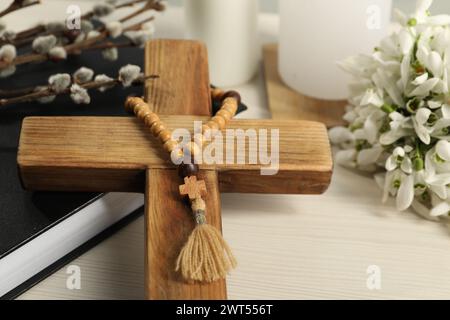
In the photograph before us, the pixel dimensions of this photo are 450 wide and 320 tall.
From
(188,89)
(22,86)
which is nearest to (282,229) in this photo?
(188,89)

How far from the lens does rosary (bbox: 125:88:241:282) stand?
52cm

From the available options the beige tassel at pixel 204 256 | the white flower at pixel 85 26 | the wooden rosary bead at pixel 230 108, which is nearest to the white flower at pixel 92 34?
the white flower at pixel 85 26

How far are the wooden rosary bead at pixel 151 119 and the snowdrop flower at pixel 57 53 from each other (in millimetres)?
156

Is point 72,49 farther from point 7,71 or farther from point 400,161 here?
point 400,161

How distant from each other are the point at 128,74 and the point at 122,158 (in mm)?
127

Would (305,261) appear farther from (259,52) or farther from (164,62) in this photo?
(259,52)

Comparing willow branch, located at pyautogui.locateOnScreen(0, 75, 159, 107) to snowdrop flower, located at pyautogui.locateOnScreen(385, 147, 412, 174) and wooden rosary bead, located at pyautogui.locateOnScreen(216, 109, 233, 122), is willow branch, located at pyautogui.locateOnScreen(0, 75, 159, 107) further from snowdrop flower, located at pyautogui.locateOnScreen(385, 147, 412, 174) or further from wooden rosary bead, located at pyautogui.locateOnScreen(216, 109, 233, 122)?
snowdrop flower, located at pyautogui.locateOnScreen(385, 147, 412, 174)

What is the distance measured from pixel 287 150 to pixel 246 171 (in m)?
0.04

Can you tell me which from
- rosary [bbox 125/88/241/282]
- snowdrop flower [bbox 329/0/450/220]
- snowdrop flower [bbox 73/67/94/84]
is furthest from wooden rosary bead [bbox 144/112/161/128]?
snowdrop flower [bbox 329/0/450/220]

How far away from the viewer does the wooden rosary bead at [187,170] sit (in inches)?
23.0

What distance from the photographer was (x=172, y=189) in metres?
0.58

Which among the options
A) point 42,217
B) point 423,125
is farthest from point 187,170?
point 423,125

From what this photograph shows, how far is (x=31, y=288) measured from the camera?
588mm

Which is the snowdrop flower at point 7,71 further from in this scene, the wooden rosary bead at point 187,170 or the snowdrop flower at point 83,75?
the wooden rosary bead at point 187,170
